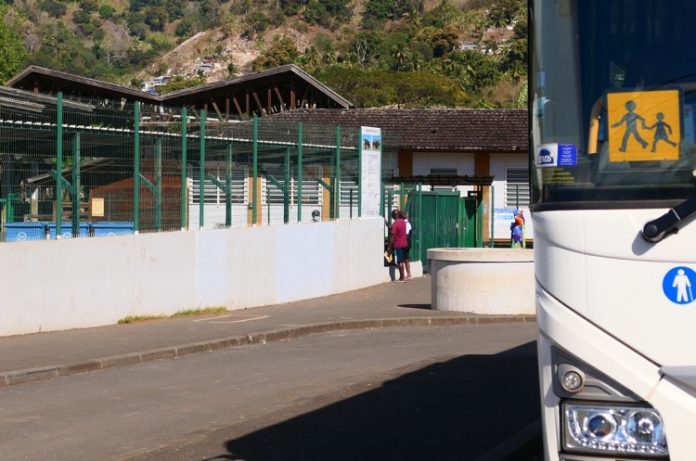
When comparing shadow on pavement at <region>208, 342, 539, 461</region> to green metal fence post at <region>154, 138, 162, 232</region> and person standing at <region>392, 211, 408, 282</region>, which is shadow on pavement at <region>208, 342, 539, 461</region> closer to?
green metal fence post at <region>154, 138, 162, 232</region>

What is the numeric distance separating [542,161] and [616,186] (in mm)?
472

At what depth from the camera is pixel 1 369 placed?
13.0 m

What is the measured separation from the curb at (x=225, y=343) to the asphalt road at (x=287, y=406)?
8.6 inches

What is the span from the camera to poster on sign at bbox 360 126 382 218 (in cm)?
2627

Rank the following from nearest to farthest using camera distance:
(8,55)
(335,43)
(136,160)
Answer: (136,160) < (8,55) < (335,43)

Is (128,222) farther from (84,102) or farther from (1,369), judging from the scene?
(1,369)

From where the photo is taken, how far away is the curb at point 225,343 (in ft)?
42.4

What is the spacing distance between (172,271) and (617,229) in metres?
15.5

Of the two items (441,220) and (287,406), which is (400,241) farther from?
(287,406)

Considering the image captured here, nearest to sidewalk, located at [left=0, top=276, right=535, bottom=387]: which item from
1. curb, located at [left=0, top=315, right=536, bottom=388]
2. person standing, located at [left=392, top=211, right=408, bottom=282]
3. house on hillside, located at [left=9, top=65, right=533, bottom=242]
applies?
curb, located at [left=0, top=315, right=536, bottom=388]

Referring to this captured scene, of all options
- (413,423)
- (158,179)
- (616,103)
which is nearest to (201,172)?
(158,179)

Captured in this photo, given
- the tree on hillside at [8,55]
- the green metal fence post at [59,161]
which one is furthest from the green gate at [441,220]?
the tree on hillside at [8,55]

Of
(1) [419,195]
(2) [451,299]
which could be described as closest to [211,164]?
(2) [451,299]

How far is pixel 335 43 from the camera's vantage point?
151 m
